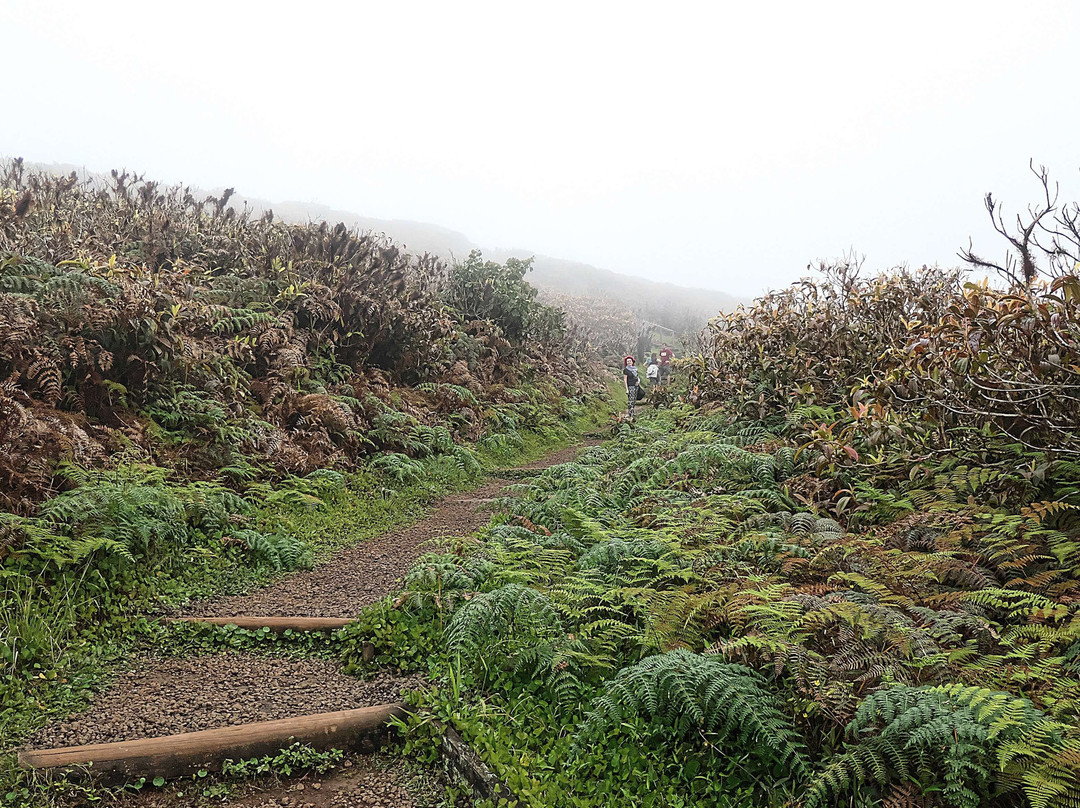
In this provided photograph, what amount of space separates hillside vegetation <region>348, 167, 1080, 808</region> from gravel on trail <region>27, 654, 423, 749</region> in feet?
1.14

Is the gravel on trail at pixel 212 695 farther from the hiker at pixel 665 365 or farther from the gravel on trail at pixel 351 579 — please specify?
the hiker at pixel 665 365

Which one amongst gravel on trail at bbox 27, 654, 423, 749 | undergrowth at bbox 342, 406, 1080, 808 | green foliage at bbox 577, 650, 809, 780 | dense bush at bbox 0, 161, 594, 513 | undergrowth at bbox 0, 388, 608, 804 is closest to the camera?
undergrowth at bbox 342, 406, 1080, 808

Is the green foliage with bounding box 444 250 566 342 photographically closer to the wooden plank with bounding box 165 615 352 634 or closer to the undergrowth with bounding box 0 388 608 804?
the undergrowth with bounding box 0 388 608 804

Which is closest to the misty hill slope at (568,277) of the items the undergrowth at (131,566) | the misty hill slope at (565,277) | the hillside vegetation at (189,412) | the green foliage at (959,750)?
the misty hill slope at (565,277)

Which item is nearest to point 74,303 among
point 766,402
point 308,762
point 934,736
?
point 308,762

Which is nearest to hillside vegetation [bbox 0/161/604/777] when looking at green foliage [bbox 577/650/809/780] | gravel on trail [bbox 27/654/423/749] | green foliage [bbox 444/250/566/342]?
gravel on trail [bbox 27/654/423/749]

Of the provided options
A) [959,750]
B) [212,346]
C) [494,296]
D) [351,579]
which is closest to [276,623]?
[351,579]

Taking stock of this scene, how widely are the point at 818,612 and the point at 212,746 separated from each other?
10.4ft

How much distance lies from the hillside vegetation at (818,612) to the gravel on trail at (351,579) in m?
0.77

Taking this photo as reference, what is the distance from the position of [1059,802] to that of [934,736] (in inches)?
15.5

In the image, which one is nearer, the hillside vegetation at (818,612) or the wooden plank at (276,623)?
the hillside vegetation at (818,612)

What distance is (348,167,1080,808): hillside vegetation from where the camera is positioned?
2.68m

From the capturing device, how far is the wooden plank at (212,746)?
304 cm

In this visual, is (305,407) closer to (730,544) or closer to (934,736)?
(730,544)
